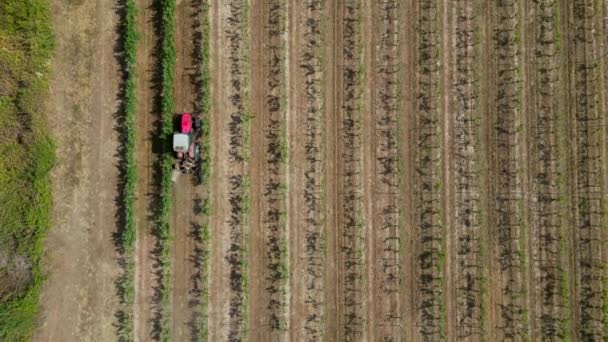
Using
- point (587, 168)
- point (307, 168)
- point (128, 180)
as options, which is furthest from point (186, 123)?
point (587, 168)

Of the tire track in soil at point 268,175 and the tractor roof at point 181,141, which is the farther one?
the tire track in soil at point 268,175

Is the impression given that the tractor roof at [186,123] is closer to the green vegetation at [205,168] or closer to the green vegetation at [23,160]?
the green vegetation at [205,168]

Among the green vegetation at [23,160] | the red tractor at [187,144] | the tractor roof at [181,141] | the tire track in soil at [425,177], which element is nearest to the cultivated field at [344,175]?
the tire track in soil at [425,177]

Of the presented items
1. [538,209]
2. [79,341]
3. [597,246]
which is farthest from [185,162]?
[597,246]

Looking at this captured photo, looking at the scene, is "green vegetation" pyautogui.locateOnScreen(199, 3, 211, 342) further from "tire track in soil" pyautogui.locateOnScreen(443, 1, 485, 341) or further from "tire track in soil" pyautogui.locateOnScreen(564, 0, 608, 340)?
"tire track in soil" pyautogui.locateOnScreen(564, 0, 608, 340)

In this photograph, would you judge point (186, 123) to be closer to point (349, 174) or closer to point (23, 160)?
point (23, 160)

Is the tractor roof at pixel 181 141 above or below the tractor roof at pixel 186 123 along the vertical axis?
below

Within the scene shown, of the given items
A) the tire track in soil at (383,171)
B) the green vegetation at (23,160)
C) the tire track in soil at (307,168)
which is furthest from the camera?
the tire track in soil at (383,171)
